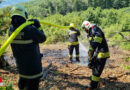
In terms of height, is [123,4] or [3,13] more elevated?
[123,4]

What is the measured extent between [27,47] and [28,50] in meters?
0.06

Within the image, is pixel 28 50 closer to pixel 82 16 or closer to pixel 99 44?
pixel 99 44

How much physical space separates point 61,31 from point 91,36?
31.0 feet

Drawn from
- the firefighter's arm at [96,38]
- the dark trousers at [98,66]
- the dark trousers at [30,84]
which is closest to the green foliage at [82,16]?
the dark trousers at [30,84]

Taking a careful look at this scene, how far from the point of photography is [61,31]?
1305cm

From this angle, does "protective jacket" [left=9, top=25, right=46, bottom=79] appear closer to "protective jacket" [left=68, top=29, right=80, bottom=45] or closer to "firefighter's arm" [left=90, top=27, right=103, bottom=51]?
"firefighter's arm" [left=90, top=27, right=103, bottom=51]

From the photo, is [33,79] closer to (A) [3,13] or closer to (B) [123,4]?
(A) [3,13]

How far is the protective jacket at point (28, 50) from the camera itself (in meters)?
2.08

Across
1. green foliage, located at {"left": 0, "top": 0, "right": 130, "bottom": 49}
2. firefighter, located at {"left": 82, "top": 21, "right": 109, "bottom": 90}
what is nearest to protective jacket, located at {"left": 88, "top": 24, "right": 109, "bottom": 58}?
firefighter, located at {"left": 82, "top": 21, "right": 109, "bottom": 90}

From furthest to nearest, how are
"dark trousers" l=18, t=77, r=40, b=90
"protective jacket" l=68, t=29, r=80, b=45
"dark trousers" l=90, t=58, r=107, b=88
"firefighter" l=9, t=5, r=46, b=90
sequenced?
"protective jacket" l=68, t=29, r=80, b=45
"dark trousers" l=90, t=58, r=107, b=88
"dark trousers" l=18, t=77, r=40, b=90
"firefighter" l=9, t=5, r=46, b=90

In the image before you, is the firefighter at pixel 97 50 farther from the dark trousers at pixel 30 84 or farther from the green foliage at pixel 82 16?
the green foliage at pixel 82 16

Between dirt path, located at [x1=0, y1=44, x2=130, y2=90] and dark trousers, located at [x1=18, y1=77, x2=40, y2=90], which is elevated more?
dark trousers, located at [x1=18, y1=77, x2=40, y2=90]

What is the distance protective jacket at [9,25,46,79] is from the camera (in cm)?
208

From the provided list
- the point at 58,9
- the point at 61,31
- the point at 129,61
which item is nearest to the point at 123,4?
the point at 58,9
